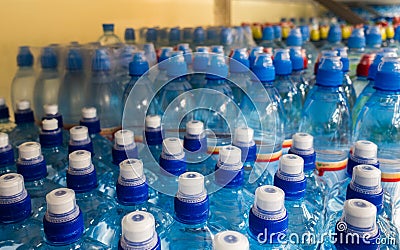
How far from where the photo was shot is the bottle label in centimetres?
86

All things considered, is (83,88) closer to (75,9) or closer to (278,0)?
(75,9)

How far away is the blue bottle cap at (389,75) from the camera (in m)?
0.78

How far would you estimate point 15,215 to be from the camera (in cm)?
60

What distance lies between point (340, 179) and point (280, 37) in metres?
1.16

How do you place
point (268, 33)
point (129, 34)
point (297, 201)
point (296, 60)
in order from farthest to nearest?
point (268, 33) → point (129, 34) → point (296, 60) → point (297, 201)

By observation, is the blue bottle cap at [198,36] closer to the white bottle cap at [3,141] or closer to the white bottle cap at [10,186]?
the white bottle cap at [3,141]

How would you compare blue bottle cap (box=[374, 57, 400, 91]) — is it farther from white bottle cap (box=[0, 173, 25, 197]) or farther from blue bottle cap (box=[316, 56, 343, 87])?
white bottle cap (box=[0, 173, 25, 197])

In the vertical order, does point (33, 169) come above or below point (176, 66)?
below

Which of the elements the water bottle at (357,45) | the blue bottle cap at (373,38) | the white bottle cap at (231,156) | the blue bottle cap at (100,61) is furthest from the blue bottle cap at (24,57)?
the blue bottle cap at (373,38)

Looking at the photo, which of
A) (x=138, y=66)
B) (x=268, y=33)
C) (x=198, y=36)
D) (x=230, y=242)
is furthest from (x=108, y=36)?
(x=230, y=242)

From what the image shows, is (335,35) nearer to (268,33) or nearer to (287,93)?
(268,33)

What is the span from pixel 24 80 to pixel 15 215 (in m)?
0.75

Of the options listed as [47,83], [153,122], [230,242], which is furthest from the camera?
[47,83]

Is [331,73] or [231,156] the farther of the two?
[331,73]
